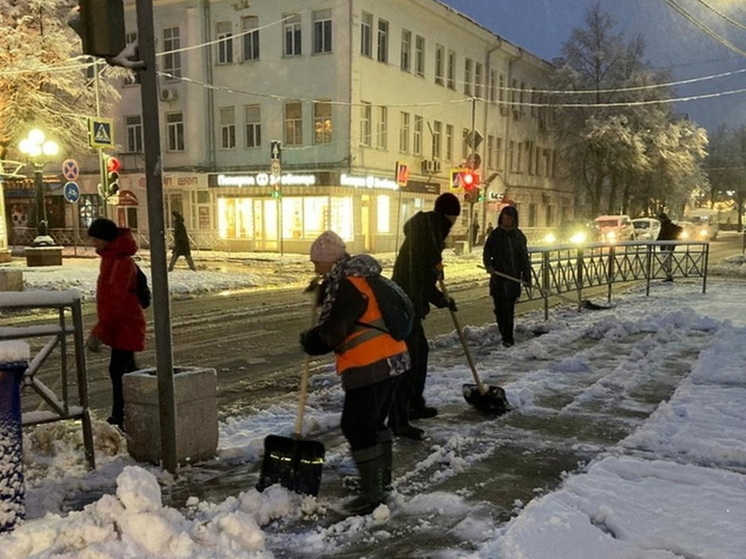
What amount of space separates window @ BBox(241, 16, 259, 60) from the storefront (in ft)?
17.9

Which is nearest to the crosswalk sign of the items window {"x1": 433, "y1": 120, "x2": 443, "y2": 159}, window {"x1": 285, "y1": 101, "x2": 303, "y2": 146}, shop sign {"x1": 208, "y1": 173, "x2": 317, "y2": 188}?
shop sign {"x1": 208, "y1": 173, "x2": 317, "y2": 188}

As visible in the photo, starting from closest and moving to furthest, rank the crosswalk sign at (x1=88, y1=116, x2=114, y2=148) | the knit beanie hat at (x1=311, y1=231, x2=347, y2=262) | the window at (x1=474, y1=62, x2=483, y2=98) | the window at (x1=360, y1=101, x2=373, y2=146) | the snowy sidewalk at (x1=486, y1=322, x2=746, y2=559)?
1. the snowy sidewalk at (x1=486, y1=322, x2=746, y2=559)
2. the knit beanie hat at (x1=311, y1=231, x2=347, y2=262)
3. the crosswalk sign at (x1=88, y1=116, x2=114, y2=148)
4. the window at (x1=360, y1=101, x2=373, y2=146)
5. the window at (x1=474, y1=62, x2=483, y2=98)

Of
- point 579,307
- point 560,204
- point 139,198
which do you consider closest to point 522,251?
point 579,307

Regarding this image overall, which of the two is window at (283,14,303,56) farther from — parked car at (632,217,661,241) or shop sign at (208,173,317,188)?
parked car at (632,217,661,241)

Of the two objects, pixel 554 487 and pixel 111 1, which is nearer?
pixel 111 1

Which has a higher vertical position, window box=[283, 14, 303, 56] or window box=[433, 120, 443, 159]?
window box=[283, 14, 303, 56]

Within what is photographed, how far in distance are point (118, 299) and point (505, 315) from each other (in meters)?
5.22

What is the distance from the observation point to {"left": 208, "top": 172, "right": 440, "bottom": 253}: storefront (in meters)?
27.6

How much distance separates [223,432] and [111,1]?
10.5ft

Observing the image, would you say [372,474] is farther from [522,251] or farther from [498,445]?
[522,251]

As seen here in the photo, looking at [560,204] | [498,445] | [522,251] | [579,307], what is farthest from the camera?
[560,204]

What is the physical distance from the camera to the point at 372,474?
12.6 ft

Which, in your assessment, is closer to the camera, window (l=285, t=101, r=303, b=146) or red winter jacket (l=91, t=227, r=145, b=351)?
red winter jacket (l=91, t=227, r=145, b=351)

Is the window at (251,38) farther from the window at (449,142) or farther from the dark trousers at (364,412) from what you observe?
the dark trousers at (364,412)
